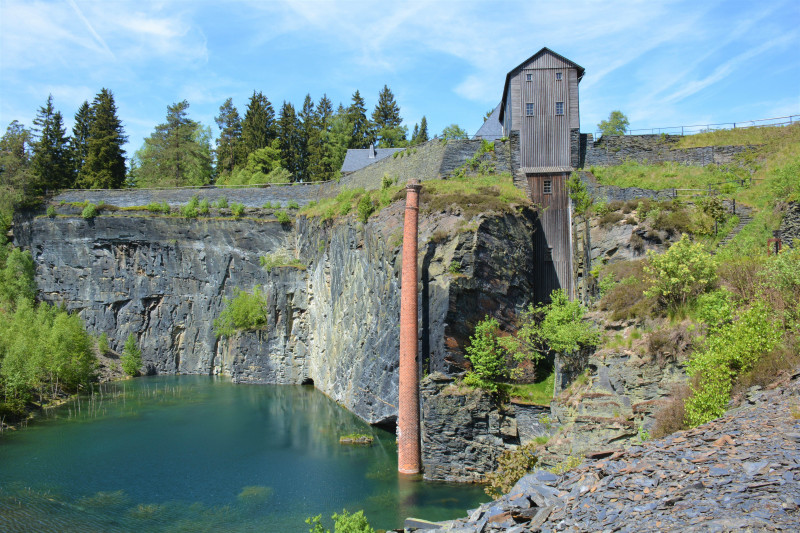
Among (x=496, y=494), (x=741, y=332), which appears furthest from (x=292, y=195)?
(x=741, y=332)

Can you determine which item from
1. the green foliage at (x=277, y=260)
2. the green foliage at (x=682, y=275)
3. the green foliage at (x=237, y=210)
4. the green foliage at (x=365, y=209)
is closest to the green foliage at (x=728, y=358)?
the green foliage at (x=682, y=275)

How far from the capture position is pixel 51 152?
186 ft

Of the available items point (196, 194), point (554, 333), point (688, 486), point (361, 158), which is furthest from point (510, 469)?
point (196, 194)

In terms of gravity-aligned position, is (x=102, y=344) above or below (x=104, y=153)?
below

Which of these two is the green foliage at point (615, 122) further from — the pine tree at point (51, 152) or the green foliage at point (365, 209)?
the pine tree at point (51, 152)

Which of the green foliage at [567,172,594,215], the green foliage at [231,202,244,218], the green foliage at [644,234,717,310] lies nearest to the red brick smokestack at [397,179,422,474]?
the green foliage at [567,172,594,215]

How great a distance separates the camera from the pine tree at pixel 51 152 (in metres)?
55.0

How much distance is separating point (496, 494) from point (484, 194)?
15420 mm

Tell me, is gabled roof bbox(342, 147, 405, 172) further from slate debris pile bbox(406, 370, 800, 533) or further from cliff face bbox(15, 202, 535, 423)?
slate debris pile bbox(406, 370, 800, 533)

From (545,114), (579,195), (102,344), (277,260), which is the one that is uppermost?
(545,114)

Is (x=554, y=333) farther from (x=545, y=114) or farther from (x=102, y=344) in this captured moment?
(x=102, y=344)

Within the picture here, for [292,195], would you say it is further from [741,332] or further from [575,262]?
[741,332]

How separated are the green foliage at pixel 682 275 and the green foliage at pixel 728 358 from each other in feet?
11.7

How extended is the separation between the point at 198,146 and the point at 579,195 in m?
46.2
